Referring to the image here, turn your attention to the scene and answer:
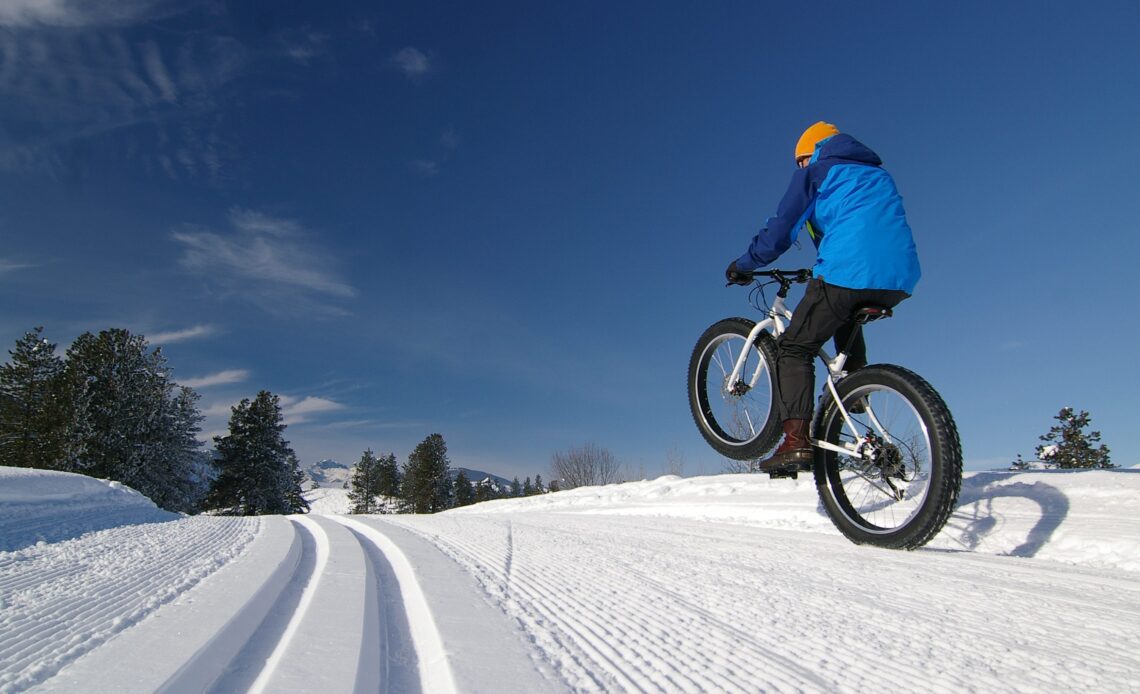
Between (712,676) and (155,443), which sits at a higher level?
(155,443)

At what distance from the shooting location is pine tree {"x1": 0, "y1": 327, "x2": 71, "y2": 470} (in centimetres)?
2364

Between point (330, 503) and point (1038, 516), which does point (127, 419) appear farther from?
point (330, 503)

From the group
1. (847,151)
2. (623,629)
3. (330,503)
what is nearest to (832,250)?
(847,151)

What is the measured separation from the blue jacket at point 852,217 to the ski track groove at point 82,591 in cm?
318

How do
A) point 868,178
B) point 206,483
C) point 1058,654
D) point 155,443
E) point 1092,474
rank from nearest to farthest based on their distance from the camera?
point 1058,654, point 868,178, point 1092,474, point 155,443, point 206,483

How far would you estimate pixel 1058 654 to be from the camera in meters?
1.06

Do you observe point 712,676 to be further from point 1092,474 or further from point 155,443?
point 155,443

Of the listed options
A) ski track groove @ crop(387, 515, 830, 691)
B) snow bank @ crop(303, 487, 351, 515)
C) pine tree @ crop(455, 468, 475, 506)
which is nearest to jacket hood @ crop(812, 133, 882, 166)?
ski track groove @ crop(387, 515, 830, 691)

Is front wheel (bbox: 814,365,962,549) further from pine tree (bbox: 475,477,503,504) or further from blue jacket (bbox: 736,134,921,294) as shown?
pine tree (bbox: 475,477,503,504)

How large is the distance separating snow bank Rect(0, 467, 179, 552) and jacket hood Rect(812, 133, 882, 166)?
474 centimetres

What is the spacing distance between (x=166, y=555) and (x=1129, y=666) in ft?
9.46

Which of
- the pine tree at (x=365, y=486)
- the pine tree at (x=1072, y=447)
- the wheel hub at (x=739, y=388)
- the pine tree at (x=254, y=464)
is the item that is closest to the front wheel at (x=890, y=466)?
the wheel hub at (x=739, y=388)

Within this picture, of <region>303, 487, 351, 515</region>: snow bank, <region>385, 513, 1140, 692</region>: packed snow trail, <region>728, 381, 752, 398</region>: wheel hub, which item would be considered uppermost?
<region>728, 381, 752, 398</region>: wheel hub

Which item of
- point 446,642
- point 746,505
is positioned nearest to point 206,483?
point 746,505
